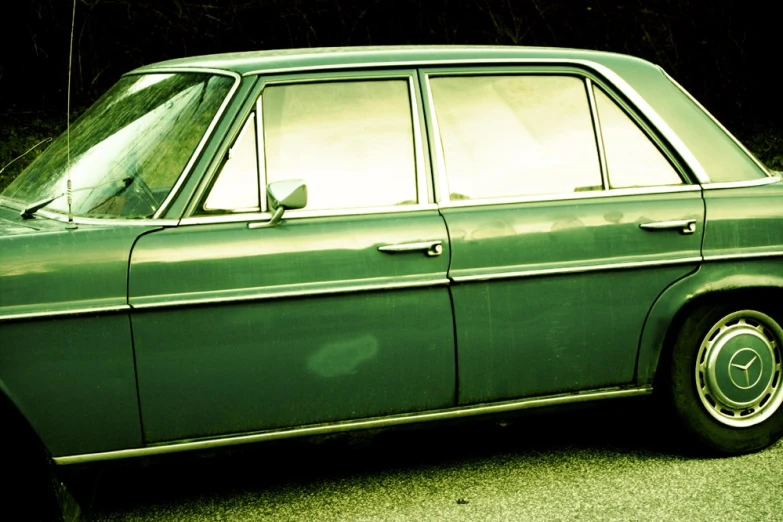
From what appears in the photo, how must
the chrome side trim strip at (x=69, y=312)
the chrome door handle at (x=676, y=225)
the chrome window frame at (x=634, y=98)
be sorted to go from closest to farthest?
the chrome side trim strip at (x=69, y=312), the chrome door handle at (x=676, y=225), the chrome window frame at (x=634, y=98)

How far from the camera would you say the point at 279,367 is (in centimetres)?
378

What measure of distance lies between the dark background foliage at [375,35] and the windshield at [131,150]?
5979 millimetres

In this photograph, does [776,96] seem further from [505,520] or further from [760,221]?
[505,520]

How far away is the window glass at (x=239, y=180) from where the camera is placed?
384 cm

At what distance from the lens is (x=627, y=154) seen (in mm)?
4320

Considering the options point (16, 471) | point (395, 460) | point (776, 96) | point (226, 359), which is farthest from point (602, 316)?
point (776, 96)

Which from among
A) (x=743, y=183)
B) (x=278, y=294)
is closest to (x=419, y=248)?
(x=278, y=294)

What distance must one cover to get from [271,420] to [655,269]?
165 cm

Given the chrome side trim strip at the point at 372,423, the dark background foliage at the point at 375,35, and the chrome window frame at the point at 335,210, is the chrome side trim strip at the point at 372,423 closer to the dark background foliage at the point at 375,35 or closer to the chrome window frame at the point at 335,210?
the chrome window frame at the point at 335,210

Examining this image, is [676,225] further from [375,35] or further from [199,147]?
[375,35]

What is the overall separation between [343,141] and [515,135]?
0.71 m

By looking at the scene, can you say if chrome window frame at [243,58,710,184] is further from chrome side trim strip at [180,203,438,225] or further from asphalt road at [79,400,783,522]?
asphalt road at [79,400,783,522]

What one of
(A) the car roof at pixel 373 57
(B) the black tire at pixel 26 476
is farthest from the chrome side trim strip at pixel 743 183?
(B) the black tire at pixel 26 476

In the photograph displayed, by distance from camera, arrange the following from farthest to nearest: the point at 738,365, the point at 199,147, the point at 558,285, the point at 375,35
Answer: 1. the point at 375,35
2. the point at 738,365
3. the point at 558,285
4. the point at 199,147
